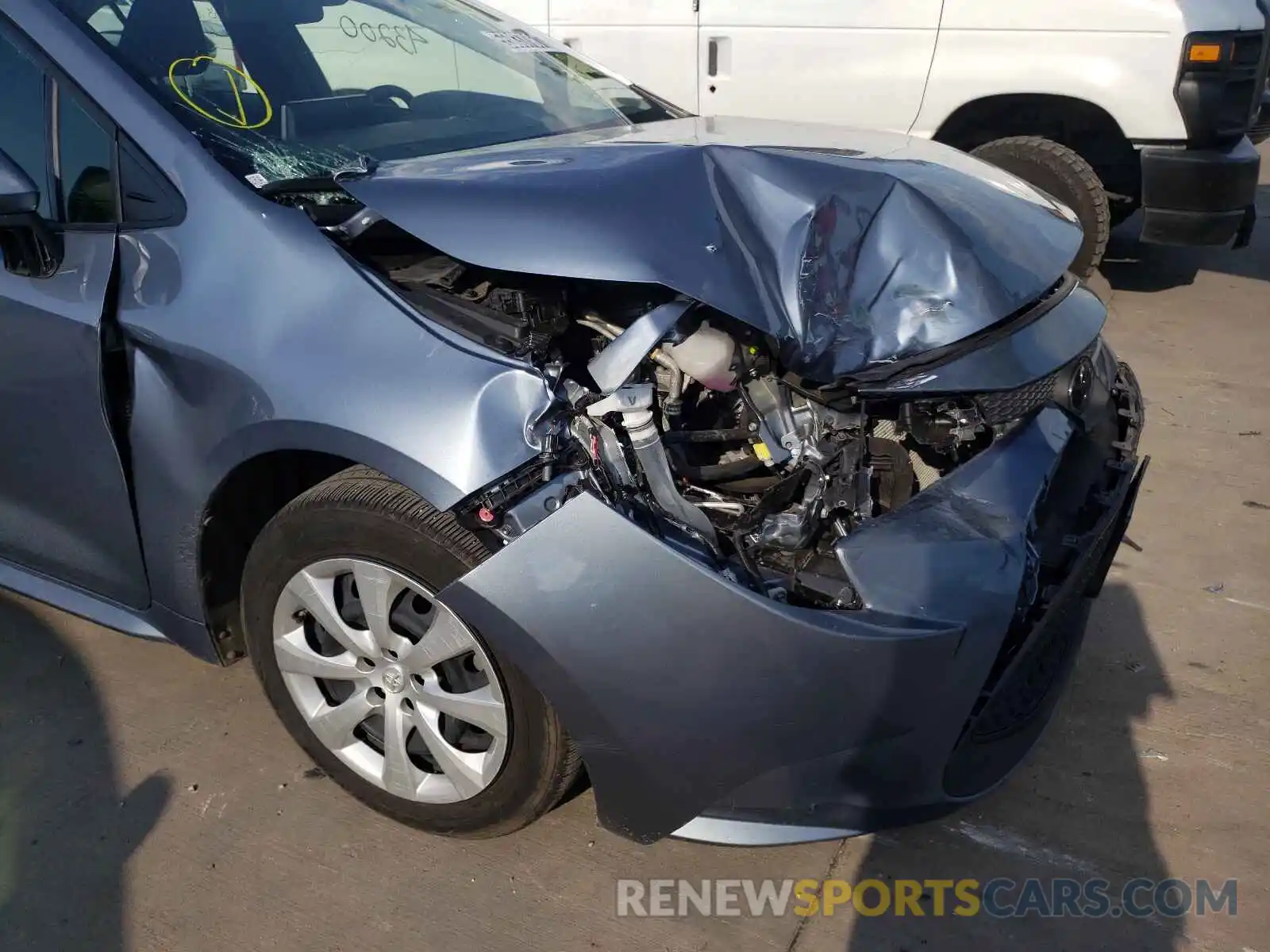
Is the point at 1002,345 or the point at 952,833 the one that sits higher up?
the point at 1002,345

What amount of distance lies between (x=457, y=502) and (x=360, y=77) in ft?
5.22

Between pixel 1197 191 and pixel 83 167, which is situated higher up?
pixel 83 167

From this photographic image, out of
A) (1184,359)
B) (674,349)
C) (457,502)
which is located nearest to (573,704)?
(457,502)

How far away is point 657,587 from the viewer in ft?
5.71

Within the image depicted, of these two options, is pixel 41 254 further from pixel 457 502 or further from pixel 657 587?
pixel 657 587

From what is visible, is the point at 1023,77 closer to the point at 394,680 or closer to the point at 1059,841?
the point at 1059,841

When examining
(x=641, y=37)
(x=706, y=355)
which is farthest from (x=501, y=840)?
(x=641, y=37)

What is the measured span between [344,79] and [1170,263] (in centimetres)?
569

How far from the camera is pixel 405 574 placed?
196cm

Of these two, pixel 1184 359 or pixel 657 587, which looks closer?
pixel 657 587

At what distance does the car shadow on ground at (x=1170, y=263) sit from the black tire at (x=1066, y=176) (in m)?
1.03

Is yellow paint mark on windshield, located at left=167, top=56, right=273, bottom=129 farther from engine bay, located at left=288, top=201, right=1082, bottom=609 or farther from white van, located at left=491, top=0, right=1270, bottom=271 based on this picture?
white van, located at left=491, top=0, right=1270, bottom=271

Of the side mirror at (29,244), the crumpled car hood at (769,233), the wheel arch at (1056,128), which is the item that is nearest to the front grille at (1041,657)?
the crumpled car hood at (769,233)

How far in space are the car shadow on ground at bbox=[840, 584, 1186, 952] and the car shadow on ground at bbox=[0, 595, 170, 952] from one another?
61.7 inches
